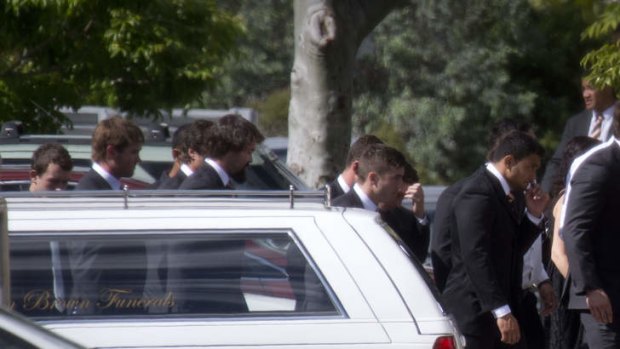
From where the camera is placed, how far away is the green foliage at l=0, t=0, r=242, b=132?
40.1 ft

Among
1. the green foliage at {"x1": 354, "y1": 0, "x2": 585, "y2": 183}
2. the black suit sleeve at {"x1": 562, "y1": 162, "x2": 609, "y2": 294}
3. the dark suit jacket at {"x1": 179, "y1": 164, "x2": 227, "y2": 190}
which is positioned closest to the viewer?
the black suit sleeve at {"x1": 562, "y1": 162, "x2": 609, "y2": 294}

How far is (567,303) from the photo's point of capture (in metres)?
7.35

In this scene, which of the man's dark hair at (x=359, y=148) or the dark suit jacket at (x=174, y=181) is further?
the dark suit jacket at (x=174, y=181)

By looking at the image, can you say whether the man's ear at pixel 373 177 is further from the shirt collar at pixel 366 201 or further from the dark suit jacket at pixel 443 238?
the dark suit jacket at pixel 443 238

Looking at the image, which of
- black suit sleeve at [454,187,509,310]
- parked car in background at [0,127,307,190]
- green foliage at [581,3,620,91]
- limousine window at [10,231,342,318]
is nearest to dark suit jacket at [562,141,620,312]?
black suit sleeve at [454,187,509,310]

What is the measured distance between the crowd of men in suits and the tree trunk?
2.27 m

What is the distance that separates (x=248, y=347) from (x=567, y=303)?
109 inches

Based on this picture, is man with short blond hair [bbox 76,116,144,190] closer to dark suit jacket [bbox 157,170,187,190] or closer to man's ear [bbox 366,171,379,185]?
dark suit jacket [bbox 157,170,187,190]

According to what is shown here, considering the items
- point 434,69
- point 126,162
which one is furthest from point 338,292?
point 434,69

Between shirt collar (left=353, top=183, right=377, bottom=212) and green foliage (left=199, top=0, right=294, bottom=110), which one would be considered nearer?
shirt collar (left=353, top=183, right=377, bottom=212)

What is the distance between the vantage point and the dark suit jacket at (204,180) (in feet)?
23.9

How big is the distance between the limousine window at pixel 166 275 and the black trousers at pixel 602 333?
2.16m

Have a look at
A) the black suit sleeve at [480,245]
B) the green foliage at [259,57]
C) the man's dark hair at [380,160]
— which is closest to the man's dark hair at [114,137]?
the man's dark hair at [380,160]

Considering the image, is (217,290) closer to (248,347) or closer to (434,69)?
(248,347)
